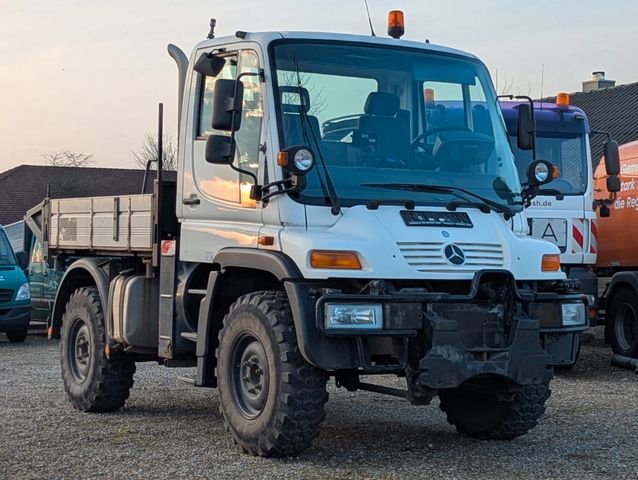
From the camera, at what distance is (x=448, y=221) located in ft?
24.2

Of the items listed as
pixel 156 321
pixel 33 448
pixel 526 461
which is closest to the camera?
pixel 526 461

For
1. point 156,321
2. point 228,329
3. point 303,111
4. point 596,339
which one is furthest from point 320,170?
point 596,339

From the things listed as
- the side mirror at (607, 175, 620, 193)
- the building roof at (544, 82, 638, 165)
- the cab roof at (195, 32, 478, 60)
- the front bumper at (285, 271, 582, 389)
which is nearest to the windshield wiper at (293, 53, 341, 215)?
the cab roof at (195, 32, 478, 60)

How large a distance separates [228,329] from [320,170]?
47.6 inches

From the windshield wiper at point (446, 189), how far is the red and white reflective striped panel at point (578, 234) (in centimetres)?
553

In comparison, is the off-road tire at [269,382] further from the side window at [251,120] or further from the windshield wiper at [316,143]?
the side window at [251,120]

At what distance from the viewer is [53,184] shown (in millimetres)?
52906

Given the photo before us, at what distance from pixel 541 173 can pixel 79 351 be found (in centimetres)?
443

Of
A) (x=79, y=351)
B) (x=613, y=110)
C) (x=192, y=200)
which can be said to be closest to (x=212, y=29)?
(x=192, y=200)

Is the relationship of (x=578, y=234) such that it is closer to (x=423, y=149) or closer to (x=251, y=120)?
(x=423, y=149)

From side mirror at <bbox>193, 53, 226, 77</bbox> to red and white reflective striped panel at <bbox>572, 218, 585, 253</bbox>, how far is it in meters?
6.56

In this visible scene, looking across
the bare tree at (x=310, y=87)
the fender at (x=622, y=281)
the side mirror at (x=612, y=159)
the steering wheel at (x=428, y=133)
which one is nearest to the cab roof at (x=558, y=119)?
the side mirror at (x=612, y=159)

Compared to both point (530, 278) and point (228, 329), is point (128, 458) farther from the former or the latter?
point (530, 278)

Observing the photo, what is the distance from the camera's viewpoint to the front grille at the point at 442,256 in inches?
281
